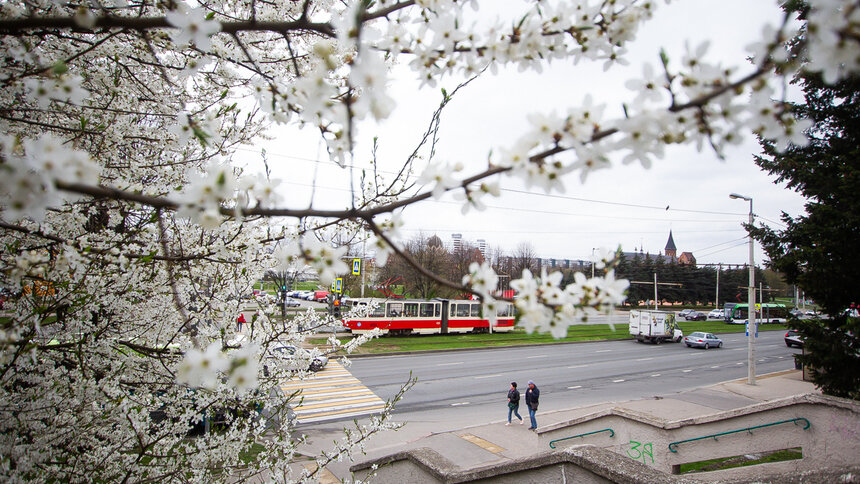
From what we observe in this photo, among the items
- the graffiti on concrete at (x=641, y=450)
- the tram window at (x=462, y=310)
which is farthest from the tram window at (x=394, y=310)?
the graffiti on concrete at (x=641, y=450)

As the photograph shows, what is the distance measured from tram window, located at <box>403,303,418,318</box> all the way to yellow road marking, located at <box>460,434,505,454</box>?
1543cm

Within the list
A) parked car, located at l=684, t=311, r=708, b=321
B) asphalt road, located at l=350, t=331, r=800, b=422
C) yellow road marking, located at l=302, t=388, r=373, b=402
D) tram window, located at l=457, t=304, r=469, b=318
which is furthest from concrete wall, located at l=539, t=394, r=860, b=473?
parked car, located at l=684, t=311, r=708, b=321

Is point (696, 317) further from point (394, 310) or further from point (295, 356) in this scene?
point (295, 356)

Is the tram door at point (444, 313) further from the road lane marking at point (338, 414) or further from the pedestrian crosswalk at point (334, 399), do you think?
the road lane marking at point (338, 414)

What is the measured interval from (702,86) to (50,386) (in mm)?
4555

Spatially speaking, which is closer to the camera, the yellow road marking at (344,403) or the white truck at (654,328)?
the yellow road marking at (344,403)

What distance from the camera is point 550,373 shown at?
18.2m

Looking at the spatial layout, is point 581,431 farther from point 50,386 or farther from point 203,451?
point 50,386

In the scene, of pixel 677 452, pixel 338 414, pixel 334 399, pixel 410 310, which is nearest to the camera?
pixel 677 452

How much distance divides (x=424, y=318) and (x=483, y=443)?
16437 mm

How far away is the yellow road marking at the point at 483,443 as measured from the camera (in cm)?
974

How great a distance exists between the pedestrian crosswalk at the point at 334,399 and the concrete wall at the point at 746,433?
6624mm

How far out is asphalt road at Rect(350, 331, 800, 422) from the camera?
13720mm

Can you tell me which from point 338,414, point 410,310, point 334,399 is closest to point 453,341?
point 410,310
